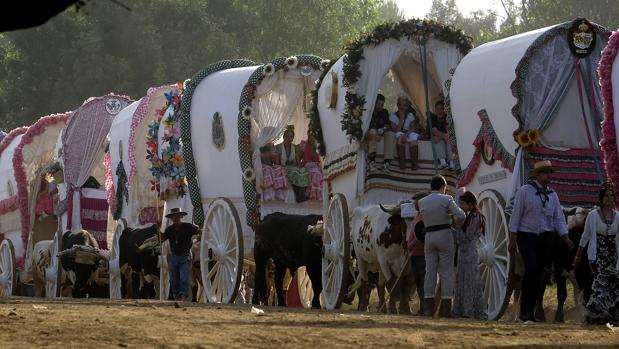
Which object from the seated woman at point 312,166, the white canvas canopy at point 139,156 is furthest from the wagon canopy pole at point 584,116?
the white canvas canopy at point 139,156

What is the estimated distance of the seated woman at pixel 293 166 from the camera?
22.5m

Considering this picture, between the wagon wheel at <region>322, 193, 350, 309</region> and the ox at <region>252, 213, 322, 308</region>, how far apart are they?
37.5 inches

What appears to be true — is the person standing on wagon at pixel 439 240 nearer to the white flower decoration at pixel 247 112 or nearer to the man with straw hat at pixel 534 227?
the man with straw hat at pixel 534 227

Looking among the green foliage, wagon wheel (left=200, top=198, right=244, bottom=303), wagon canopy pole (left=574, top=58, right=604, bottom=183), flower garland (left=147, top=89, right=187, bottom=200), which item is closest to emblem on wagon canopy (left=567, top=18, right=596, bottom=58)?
wagon canopy pole (left=574, top=58, right=604, bottom=183)

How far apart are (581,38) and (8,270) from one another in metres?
15.6

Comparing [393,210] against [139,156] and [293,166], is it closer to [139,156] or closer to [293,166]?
[293,166]

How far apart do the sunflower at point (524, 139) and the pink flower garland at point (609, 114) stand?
0.93 metres

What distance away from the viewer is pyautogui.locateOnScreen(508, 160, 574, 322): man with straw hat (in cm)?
1471

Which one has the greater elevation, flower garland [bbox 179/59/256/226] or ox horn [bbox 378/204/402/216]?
flower garland [bbox 179/59/256/226]

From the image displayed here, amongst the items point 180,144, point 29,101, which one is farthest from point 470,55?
point 29,101

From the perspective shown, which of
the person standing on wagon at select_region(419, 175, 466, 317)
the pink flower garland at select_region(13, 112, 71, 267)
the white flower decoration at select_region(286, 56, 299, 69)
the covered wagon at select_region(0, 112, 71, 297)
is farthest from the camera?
the pink flower garland at select_region(13, 112, 71, 267)

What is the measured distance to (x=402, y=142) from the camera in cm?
1934

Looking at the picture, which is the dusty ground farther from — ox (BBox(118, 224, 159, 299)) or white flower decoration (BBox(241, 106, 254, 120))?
ox (BBox(118, 224, 159, 299))

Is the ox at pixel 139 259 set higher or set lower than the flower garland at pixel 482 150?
lower
